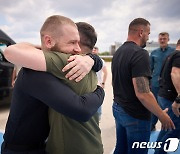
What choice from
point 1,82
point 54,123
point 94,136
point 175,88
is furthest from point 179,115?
point 1,82

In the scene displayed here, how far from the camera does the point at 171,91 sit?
3.39 m

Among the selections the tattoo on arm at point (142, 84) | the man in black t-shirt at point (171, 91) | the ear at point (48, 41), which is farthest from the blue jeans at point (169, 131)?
the ear at point (48, 41)

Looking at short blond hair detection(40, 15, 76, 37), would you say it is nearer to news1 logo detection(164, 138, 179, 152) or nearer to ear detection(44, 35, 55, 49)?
ear detection(44, 35, 55, 49)

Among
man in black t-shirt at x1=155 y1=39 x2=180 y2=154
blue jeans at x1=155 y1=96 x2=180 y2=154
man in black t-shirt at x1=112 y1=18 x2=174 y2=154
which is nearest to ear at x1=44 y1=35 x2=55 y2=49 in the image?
man in black t-shirt at x1=112 y1=18 x2=174 y2=154

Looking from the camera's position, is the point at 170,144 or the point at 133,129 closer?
the point at 133,129

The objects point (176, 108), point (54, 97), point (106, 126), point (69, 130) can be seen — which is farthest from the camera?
point (106, 126)

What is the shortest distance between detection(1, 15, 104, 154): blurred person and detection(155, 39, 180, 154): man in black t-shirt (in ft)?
6.66

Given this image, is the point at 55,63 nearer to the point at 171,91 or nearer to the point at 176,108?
the point at 176,108

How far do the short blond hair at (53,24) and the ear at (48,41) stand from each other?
0.03 meters

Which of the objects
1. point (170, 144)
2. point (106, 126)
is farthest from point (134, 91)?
point (106, 126)

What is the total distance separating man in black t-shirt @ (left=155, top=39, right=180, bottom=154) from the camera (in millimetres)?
3115

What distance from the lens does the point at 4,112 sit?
20.6ft

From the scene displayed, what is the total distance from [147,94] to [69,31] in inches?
55.7

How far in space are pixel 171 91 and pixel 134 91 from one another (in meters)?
1.07
